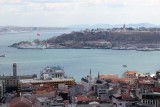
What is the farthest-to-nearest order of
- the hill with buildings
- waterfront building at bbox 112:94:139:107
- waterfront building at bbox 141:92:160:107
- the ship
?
the hill with buildings → the ship → waterfront building at bbox 141:92:160:107 → waterfront building at bbox 112:94:139:107

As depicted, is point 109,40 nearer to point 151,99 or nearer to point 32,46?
point 32,46

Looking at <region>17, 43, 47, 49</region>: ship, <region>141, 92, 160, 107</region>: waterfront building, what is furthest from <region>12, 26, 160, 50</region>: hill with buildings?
<region>141, 92, 160, 107</region>: waterfront building

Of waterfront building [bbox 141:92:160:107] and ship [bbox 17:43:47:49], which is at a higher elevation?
waterfront building [bbox 141:92:160:107]

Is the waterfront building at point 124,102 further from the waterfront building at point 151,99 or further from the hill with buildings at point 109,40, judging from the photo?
the hill with buildings at point 109,40

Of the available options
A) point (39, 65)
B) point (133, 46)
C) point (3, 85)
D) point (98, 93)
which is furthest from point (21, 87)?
point (133, 46)

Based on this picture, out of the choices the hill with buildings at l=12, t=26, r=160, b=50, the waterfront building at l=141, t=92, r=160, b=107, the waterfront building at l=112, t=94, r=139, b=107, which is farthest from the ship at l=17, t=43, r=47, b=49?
the waterfront building at l=141, t=92, r=160, b=107

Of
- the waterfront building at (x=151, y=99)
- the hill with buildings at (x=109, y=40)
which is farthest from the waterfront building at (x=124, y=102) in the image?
the hill with buildings at (x=109, y=40)

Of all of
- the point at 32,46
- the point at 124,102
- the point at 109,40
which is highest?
the point at 124,102

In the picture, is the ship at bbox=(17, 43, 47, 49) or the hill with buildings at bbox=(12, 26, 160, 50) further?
the hill with buildings at bbox=(12, 26, 160, 50)

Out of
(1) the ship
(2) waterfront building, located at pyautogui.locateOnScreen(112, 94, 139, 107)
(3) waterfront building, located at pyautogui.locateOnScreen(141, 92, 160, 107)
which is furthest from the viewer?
Answer: (1) the ship

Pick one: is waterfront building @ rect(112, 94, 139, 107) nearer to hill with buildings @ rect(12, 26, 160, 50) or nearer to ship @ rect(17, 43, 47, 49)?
hill with buildings @ rect(12, 26, 160, 50)

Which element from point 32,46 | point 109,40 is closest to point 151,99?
point 32,46

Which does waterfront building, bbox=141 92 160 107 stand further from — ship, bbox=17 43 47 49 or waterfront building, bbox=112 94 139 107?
ship, bbox=17 43 47 49
